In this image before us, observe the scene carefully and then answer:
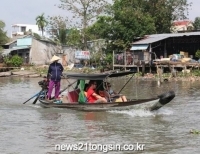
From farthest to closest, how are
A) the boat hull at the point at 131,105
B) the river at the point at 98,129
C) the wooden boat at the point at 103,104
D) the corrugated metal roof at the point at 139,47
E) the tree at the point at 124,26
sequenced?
the tree at the point at 124,26 → the corrugated metal roof at the point at 139,47 → the wooden boat at the point at 103,104 → the boat hull at the point at 131,105 → the river at the point at 98,129

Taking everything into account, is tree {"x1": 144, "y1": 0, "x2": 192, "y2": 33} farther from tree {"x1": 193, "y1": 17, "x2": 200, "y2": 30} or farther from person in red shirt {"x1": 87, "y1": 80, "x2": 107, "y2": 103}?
person in red shirt {"x1": 87, "y1": 80, "x2": 107, "y2": 103}

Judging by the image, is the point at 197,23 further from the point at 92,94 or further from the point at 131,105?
the point at 131,105

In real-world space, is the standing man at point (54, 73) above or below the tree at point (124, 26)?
below

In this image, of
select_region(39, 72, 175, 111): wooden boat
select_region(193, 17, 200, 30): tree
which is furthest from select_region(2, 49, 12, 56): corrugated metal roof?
select_region(39, 72, 175, 111): wooden boat

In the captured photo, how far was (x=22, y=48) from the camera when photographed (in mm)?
46938

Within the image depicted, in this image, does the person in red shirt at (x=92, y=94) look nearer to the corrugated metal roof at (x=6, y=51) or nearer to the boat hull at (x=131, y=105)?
the boat hull at (x=131, y=105)

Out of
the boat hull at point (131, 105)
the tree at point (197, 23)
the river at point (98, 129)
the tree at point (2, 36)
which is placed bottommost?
the river at point (98, 129)

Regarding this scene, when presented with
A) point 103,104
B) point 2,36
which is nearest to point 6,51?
point 2,36

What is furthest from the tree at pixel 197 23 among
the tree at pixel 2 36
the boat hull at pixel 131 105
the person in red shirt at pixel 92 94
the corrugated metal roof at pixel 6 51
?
the boat hull at pixel 131 105

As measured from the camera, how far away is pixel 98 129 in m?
11.0

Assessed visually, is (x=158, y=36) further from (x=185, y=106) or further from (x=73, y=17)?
(x=185, y=106)

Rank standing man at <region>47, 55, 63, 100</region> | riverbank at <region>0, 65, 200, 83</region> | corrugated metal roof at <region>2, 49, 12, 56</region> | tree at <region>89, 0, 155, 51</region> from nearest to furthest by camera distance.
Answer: standing man at <region>47, 55, 63, 100</region>
riverbank at <region>0, 65, 200, 83</region>
tree at <region>89, 0, 155, 51</region>
corrugated metal roof at <region>2, 49, 12, 56</region>

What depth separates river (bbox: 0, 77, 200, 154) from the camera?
9.13 meters

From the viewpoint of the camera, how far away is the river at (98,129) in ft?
30.0
